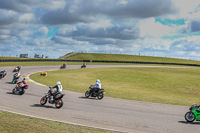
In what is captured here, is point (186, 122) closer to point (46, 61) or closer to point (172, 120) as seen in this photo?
point (172, 120)

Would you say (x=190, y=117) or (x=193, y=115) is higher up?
(x=193, y=115)

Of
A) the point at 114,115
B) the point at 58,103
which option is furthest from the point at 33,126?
the point at 114,115

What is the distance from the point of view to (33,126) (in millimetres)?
9273

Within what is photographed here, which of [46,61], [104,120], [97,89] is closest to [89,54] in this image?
[46,61]

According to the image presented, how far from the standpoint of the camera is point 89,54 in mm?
115375

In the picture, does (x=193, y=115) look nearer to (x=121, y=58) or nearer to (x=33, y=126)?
(x=33, y=126)

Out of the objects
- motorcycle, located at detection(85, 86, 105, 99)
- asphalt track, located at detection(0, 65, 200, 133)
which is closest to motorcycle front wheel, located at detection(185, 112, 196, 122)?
asphalt track, located at detection(0, 65, 200, 133)

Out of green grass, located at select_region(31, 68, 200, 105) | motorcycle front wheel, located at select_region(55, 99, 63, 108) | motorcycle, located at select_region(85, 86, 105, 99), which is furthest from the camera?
green grass, located at select_region(31, 68, 200, 105)

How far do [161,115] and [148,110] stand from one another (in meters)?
1.33

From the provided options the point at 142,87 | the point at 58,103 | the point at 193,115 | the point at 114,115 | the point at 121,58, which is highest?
the point at 121,58

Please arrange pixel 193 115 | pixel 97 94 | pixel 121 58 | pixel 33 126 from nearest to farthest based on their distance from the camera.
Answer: pixel 33 126
pixel 193 115
pixel 97 94
pixel 121 58

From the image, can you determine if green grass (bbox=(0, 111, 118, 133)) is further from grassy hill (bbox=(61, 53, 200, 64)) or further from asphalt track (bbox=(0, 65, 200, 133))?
grassy hill (bbox=(61, 53, 200, 64))

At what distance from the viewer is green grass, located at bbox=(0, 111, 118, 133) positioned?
869cm

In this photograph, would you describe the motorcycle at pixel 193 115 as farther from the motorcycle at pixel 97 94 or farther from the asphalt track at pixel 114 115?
the motorcycle at pixel 97 94
